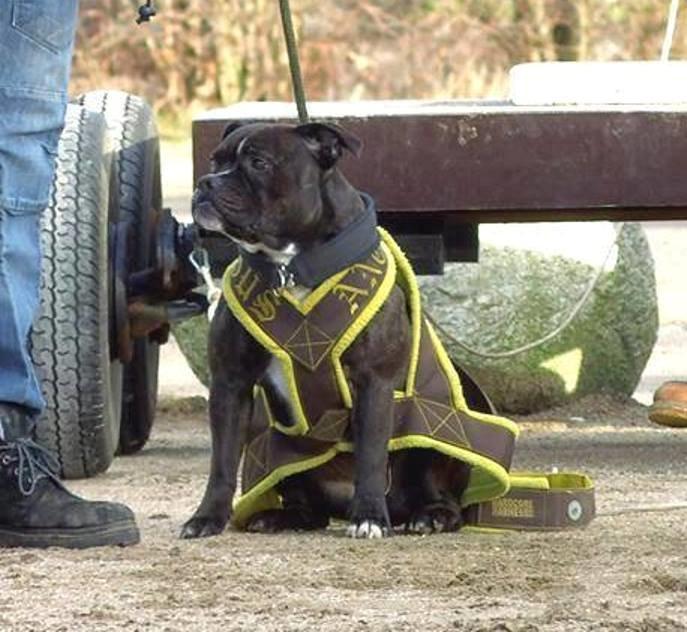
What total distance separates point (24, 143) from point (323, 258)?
0.70 m

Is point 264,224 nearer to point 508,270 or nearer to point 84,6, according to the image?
point 508,270

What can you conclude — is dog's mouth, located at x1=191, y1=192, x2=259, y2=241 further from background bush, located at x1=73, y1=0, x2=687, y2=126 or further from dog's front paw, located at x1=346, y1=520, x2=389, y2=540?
background bush, located at x1=73, y1=0, x2=687, y2=126

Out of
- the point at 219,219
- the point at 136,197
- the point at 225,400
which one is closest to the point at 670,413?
the point at 136,197

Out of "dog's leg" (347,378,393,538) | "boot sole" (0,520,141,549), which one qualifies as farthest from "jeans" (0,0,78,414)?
"dog's leg" (347,378,393,538)

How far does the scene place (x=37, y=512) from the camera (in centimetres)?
410

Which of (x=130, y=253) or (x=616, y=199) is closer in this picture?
(x=616, y=199)

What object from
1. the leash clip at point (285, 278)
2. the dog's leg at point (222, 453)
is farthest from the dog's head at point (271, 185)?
the dog's leg at point (222, 453)

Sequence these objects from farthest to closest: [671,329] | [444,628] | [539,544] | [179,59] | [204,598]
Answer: [179,59] < [671,329] < [539,544] < [204,598] < [444,628]

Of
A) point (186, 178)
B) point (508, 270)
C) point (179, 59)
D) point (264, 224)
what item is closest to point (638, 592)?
point (264, 224)

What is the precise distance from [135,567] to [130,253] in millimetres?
2158

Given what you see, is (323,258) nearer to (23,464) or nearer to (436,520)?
(436,520)

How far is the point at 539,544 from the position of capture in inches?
164

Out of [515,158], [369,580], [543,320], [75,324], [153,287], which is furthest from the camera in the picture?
[543,320]

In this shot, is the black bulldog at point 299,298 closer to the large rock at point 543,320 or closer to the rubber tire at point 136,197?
the rubber tire at point 136,197
